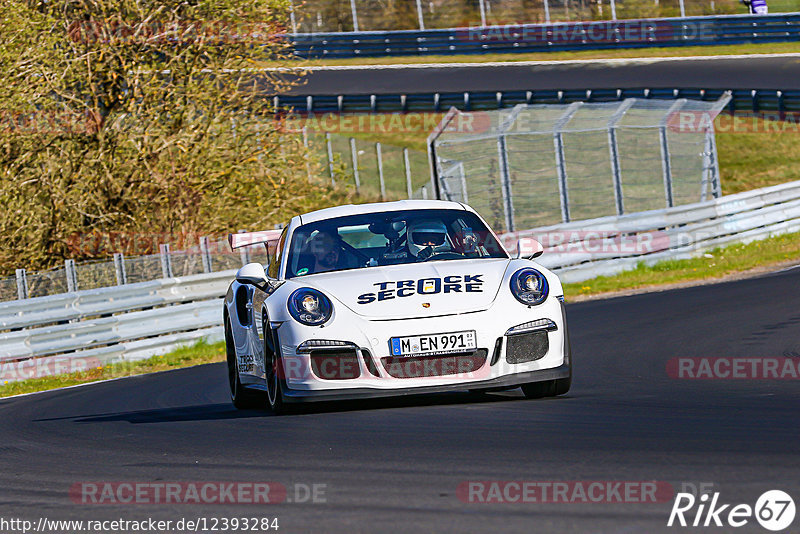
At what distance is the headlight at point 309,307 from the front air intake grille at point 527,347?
1.06m

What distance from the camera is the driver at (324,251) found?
838 centimetres

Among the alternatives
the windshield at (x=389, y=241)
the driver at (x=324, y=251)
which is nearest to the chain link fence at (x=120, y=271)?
the windshield at (x=389, y=241)

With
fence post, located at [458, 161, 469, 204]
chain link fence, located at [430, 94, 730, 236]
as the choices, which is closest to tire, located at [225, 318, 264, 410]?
chain link fence, located at [430, 94, 730, 236]

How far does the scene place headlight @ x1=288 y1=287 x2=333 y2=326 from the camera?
24.6ft

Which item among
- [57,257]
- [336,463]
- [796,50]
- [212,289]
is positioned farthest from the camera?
[796,50]

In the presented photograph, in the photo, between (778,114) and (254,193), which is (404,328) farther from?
(778,114)

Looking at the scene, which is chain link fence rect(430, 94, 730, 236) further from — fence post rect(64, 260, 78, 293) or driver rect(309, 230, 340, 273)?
driver rect(309, 230, 340, 273)

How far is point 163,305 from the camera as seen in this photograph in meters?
16.6

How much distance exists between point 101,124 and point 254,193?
2685mm

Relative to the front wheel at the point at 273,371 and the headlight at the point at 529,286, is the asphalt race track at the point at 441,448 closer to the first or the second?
the front wheel at the point at 273,371

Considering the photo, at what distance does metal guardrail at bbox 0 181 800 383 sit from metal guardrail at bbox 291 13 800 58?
21409 mm

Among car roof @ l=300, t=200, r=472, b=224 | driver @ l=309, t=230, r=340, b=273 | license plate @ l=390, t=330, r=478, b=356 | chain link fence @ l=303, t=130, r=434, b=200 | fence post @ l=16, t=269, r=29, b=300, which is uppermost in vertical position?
chain link fence @ l=303, t=130, r=434, b=200

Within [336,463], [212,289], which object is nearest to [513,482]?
[336,463]

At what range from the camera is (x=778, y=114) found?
107 feet
